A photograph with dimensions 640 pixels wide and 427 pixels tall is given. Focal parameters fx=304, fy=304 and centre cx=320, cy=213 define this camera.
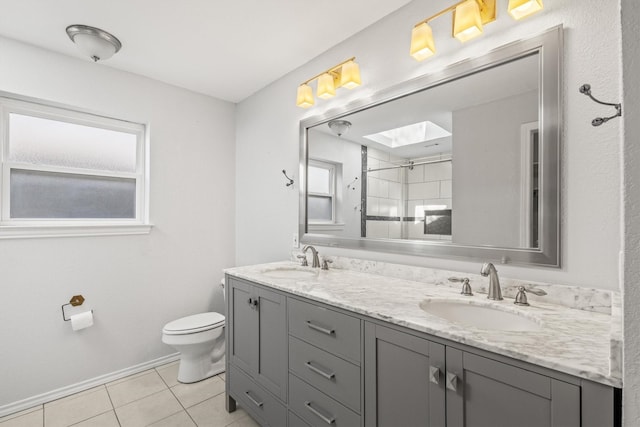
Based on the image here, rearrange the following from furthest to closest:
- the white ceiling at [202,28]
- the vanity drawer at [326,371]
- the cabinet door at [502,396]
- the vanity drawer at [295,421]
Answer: the white ceiling at [202,28] → the vanity drawer at [295,421] → the vanity drawer at [326,371] → the cabinet door at [502,396]

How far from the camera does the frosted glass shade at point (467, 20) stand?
129 centimetres

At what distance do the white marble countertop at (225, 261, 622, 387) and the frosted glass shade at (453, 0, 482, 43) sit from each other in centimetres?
116

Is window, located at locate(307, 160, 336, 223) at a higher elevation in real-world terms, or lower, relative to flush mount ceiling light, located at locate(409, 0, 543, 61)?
lower

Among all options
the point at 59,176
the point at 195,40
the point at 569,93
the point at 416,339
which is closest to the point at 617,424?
the point at 416,339

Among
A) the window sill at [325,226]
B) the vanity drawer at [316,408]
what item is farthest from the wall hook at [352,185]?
the vanity drawer at [316,408]

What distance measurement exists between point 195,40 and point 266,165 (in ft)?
3.46

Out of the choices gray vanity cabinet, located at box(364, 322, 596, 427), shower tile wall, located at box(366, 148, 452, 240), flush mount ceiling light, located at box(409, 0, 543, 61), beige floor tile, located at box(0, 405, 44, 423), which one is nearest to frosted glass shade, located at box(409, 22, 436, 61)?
flush mount ceiling light, located at box(409, 0, 543, 61)

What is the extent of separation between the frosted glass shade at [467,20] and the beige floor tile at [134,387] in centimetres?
288

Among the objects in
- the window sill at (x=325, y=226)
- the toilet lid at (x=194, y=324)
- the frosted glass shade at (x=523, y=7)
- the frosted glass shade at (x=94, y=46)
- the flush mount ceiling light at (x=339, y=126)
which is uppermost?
the frosted glass shade at (x=94, y=46)

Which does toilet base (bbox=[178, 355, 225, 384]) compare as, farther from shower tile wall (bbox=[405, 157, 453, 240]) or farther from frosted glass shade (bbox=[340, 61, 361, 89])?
frosted glass shade (bbox=[340, 61, 361, 89])

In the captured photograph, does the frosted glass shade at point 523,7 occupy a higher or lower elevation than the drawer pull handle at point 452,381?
higher

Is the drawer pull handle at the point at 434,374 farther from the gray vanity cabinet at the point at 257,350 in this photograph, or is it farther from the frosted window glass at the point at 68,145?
the frosted window glass at the point at 68,145

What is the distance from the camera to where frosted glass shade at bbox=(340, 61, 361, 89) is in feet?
5.99

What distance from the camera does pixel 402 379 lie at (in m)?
1.07
